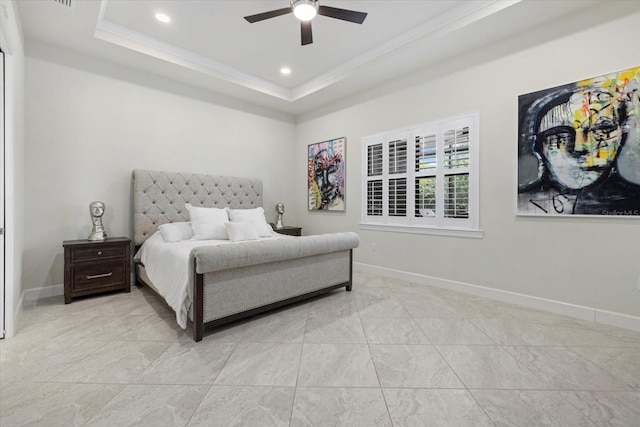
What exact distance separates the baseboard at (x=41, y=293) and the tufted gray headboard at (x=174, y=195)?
949 mm

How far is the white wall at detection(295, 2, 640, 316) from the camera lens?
8.39ft

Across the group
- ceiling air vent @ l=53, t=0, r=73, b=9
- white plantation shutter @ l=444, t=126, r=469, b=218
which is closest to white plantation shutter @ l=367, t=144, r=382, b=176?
white plantation shutter @ l=444, t=126, r=469, b=218

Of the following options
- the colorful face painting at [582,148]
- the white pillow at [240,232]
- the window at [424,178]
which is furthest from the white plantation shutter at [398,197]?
the white pillow at [240,232]

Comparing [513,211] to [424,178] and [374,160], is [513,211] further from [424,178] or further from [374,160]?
[374,160]

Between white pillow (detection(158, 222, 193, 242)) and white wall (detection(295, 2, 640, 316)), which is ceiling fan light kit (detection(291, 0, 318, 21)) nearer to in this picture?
white wall (detection(295, 2, 640, 316))

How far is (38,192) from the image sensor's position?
10.7 ft

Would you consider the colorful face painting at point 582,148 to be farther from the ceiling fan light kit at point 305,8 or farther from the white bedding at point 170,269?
the white bedding at point 170,269

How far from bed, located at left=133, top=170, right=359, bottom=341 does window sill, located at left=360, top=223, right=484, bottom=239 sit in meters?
1.01

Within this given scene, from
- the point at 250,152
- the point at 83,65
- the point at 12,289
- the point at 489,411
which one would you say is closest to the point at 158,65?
the point at 83,65

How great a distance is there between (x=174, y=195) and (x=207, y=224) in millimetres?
787

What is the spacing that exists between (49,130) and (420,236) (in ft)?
15.7

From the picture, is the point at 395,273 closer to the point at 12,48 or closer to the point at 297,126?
the point at 297,126

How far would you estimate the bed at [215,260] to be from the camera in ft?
7.54

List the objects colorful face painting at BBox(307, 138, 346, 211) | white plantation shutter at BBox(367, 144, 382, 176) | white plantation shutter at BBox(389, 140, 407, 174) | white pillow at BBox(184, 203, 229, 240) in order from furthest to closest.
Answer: colorful face painting at BBox(307, 138, 346, 211) < white plantation shutter at BBox(367, 144, 382, 176) < white plantation shutter at BBox(389, 140, 407, 174) < white pillow at BBox(184, 203, 229, 240)
